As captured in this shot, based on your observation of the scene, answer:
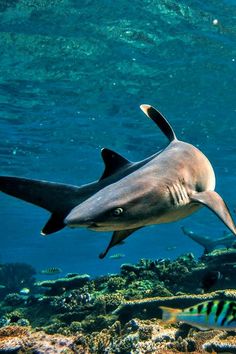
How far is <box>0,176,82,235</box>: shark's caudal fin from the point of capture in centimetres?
341

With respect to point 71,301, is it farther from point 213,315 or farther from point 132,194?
point 132,194

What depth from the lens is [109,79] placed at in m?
21.1

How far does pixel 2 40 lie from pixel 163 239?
56.6 m

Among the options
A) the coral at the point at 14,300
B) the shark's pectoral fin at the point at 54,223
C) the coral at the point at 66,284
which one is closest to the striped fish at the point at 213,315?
the shark's pectoral fin at the point at 54,223

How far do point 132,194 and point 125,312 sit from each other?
21.9 feet

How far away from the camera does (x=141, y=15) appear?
1655 cm

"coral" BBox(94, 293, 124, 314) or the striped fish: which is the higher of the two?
the striped fish

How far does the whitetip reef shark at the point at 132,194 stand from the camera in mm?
2941

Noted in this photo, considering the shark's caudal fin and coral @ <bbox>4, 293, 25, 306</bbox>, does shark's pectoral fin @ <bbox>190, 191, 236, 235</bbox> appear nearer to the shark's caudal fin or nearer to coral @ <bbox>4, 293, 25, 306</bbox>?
the shark's caudal fin

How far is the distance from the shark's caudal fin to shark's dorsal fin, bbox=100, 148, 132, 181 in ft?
1.47

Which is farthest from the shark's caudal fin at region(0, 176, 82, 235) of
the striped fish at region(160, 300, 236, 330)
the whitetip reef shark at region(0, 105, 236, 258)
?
the striped fish at region(160, 300, 236, 330)

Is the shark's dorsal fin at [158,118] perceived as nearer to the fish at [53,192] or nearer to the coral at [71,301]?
the fish at [53,192]

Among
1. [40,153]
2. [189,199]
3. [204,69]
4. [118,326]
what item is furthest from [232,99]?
[189,199]

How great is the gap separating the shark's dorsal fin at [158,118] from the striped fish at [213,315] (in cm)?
222
